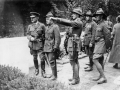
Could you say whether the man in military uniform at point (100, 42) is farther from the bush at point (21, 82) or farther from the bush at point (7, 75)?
the bush at point (7, 75)

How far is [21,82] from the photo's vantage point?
4.85 meters

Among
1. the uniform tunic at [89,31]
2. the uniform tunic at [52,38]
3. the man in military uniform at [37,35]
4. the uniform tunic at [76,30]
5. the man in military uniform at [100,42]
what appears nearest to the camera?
the uniform tunic at [76,30]

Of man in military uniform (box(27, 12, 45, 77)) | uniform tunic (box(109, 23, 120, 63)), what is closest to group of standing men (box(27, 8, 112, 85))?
man in military uniform (box(27, 12, 45, 77))

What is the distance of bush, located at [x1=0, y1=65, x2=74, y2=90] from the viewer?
4.47 m

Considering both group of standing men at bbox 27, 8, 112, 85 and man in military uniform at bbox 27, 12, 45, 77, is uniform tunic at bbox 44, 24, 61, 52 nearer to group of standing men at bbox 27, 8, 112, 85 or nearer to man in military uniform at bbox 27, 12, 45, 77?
group of standing men at bbox 27, 8, 112, 85

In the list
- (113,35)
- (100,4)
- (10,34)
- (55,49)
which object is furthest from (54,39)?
(100,4)

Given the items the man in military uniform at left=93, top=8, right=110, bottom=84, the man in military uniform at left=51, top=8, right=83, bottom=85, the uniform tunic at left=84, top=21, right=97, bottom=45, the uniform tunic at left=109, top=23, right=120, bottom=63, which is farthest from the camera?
the uniform tunic at left=109, top=23, right=120, bottom=63

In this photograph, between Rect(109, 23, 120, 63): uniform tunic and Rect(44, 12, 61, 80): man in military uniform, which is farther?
Rect(109, 23, 120, 63): uniform tunic

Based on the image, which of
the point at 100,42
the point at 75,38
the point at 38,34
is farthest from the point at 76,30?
the point at 38,34

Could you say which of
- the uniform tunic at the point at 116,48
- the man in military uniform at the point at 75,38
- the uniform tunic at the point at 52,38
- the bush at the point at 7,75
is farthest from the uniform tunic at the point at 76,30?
the uniform tunic at the point at 116,48

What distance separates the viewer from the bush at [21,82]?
447 centimetres

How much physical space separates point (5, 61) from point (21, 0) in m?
6.75

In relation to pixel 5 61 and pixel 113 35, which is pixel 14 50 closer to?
pixel 5 61

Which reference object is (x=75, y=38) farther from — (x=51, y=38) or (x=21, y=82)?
(x=21, y=82)
